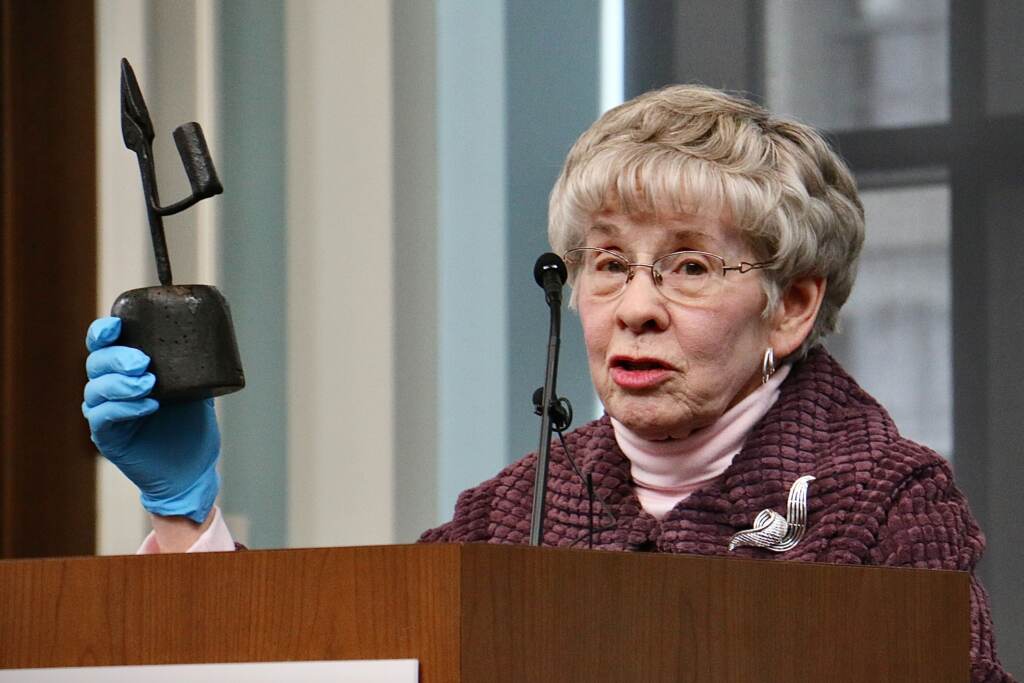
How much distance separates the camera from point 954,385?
317 centimetres

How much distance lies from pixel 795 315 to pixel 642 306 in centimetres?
25

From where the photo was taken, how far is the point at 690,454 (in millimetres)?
2053

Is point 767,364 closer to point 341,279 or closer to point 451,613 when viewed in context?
point 451,613

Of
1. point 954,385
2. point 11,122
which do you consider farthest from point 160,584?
point 11,122

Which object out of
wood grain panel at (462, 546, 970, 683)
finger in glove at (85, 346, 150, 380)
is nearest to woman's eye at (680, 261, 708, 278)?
wood grain panel at (462, 546, 970, 683)

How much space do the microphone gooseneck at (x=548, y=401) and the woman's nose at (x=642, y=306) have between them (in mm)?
243

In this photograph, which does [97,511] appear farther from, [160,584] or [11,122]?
[160,584]

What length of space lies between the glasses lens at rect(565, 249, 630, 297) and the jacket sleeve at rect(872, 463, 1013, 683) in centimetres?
43

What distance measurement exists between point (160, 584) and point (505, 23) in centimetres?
254

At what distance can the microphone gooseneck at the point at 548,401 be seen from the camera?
1.65 metres

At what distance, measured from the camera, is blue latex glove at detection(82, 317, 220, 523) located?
5.81ft

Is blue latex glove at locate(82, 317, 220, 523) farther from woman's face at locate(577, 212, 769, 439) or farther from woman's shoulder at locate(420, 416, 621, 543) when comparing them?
woman's face at locate(577, 212, 769, 439)

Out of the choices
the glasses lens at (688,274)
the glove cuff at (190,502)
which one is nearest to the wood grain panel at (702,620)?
the glasses lens at (688,274)

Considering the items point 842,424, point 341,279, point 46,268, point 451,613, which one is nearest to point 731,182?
point 842,424
